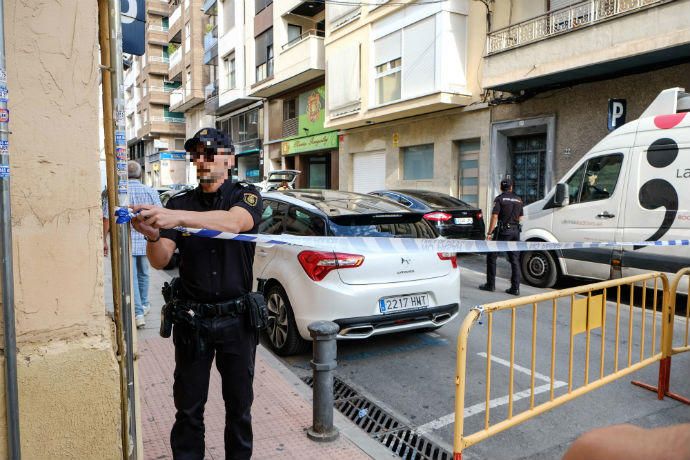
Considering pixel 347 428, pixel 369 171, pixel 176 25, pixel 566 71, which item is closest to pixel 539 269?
pixel 566 71

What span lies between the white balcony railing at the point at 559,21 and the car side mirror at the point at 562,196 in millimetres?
4573

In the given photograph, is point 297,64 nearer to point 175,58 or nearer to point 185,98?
point 185,98

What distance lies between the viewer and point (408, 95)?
52.7 feet

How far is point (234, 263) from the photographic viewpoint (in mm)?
2676

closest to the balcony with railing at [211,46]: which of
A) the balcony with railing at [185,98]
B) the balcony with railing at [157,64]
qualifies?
the balcony with railing at [185,98]

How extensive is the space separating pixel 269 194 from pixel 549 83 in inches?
357

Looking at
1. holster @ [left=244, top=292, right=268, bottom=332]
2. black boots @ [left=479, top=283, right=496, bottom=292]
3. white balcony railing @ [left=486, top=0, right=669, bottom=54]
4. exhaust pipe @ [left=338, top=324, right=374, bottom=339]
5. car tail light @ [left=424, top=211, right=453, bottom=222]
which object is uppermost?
white balcony railing @ [left=486, top=0, right=669, bottom=54]

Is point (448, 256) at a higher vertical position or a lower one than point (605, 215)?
lower

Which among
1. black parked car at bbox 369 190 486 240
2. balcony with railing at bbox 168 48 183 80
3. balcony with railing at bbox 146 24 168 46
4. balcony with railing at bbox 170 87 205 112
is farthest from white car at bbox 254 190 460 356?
balcony with railing at bbox 146 24 168 46

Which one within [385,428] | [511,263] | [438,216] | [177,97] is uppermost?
[177,97]

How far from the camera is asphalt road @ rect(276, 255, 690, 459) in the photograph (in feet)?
11.8

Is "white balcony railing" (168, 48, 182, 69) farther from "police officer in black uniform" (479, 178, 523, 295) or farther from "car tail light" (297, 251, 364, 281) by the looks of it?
"car tail light" (297, 251, 364, 281)

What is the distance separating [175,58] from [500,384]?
40.4 meters

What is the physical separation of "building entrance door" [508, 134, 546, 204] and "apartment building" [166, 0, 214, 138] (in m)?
24.9
